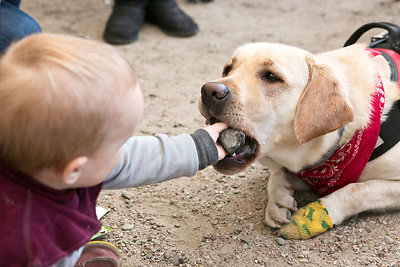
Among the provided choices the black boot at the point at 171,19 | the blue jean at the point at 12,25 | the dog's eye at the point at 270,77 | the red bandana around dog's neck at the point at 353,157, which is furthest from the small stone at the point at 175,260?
the black boot at the point at 171,19

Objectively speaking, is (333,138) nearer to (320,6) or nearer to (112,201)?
(112,201)

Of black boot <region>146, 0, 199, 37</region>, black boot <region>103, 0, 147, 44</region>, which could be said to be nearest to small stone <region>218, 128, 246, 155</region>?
black boot <region>103, 0, 147, 44</region>

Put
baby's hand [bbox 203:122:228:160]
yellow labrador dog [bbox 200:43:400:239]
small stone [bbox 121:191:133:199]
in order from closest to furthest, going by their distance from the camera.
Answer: baby's hand [bbox 203:122:228:160], yellow labrador dog [bbox 200:43:400:239], small stone [bbox 121:191:133:199]

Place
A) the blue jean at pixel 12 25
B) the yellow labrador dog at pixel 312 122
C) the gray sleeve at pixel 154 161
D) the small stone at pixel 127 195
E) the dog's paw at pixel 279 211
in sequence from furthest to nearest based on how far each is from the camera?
1. the small stone at pixel 127 195
2. the dog's paw at pixel 279 211
3. the blue jean at pixel 12 25
4. the yellow labrador dog at pixel 312 122
5. the gray sleeve at pixel 154 161

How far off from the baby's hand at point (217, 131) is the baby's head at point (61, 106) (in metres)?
0.49

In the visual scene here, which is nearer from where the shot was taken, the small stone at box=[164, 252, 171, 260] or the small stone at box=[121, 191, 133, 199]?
the small stone at box=[164, 252, 171, 260]

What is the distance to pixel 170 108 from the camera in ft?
10.5

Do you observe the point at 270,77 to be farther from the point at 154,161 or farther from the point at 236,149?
the point at 154,161

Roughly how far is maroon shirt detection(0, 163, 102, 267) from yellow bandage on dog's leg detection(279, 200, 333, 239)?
38.4 inches

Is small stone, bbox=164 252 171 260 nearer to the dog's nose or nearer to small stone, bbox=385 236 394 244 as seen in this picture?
the dog's nose

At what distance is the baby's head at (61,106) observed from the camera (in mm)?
1139

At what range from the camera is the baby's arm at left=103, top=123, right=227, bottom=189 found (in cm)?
158

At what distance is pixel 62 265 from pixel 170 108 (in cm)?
191

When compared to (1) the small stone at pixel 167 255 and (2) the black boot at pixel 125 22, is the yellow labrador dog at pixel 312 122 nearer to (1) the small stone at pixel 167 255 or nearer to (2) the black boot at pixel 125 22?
(1) the small stone at pixel 167 255
